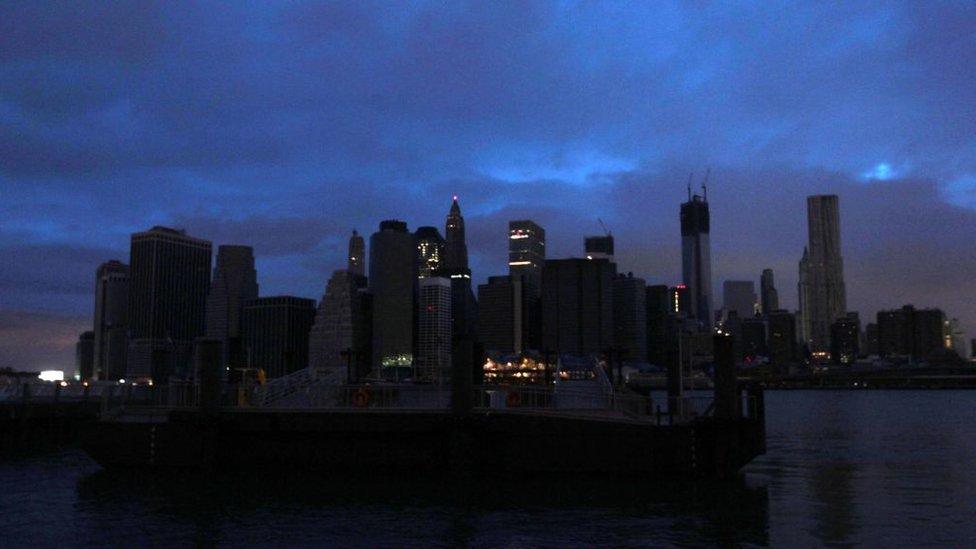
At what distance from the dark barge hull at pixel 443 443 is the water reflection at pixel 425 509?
0.66 meters

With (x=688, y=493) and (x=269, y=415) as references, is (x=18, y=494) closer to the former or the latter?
(x=269, y=415)

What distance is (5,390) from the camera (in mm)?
62938

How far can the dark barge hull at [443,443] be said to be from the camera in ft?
107

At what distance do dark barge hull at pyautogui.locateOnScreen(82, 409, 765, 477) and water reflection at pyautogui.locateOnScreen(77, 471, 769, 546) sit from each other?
664mm

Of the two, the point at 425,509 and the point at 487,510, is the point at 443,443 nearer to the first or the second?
the point at 425,509

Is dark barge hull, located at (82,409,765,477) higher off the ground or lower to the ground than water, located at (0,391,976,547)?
higher

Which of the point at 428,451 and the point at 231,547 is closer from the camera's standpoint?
A: the point at 231,547

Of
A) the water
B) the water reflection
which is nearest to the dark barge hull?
the water reflection

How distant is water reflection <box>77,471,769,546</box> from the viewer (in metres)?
24.0

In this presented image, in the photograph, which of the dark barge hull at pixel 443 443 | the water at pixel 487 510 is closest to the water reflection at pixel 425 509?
the water at pixel 487 510

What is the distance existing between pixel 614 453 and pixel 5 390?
50585mm

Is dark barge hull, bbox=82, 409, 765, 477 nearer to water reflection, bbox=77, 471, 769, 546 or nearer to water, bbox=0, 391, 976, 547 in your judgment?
water reflection, bbox=77, 471, 769, 546

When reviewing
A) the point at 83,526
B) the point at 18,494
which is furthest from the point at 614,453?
the point at 18,494

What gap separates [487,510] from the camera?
27688 millimetres
